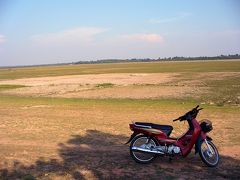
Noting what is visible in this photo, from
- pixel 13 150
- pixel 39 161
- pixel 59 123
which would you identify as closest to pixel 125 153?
pixel 39 161

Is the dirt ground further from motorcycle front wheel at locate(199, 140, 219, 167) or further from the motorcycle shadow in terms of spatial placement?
motorcycle front wheel at locate(199, 140, 219, 167)

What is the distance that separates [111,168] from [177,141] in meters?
1.36

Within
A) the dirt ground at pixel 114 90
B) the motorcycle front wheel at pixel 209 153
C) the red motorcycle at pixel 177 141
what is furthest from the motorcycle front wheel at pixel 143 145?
the dirt ground at pixel 114 90

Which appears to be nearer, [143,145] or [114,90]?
[143,145]

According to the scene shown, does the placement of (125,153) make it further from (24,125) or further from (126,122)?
(24,125)

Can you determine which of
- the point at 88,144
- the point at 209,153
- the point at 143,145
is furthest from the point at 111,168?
the point at 88,144

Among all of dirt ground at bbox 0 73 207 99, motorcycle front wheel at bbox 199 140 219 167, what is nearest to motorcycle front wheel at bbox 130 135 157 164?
motorcycle front wheel at bbox 199 140 219 167

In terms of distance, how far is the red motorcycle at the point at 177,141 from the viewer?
6.56 meters

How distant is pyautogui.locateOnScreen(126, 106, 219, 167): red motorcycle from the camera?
258 inches

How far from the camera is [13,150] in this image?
8.20m

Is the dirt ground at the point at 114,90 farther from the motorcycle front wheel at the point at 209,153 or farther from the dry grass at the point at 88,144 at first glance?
the motorcycle front wheel at the point at 209,153

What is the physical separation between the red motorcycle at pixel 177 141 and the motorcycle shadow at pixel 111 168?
22 cm

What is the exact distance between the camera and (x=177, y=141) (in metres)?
6.70

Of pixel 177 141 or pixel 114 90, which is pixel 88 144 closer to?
pixel 177 141
